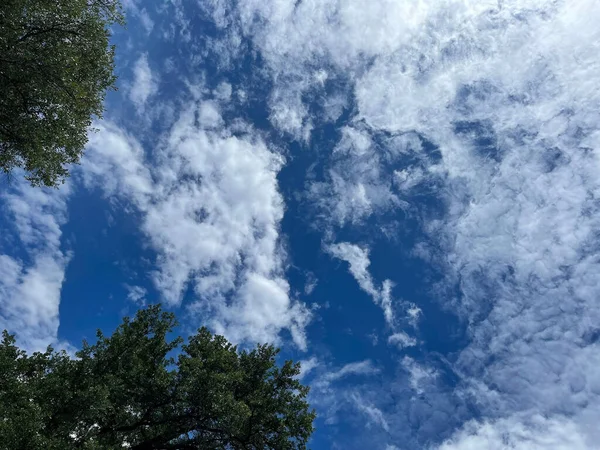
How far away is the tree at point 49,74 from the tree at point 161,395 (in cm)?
1623

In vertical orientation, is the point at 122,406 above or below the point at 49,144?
below

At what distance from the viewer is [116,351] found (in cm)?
3516

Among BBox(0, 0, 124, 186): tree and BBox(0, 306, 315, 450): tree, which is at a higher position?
BBox(0, 0, 124, 186): tree

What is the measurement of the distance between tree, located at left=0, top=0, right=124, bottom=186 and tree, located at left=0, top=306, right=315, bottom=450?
16230 mm

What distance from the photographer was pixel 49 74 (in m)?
22.2

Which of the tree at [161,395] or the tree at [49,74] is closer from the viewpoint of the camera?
the tree at [49,74]

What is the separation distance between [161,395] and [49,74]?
2600cm

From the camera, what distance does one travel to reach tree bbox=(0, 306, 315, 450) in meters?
30.2

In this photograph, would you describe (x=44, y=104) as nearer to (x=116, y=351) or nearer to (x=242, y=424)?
(x=116, y=351)

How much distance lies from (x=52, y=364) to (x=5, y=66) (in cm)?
2468

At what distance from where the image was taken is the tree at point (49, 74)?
21406mm

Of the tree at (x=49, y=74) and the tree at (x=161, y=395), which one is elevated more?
the tree at (x=49, y=74)

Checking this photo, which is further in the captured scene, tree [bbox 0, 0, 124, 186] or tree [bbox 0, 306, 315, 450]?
tree [bbox 0, 306, 315, 450]

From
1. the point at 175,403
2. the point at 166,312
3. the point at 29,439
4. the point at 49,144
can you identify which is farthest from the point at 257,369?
the point at 49,144
